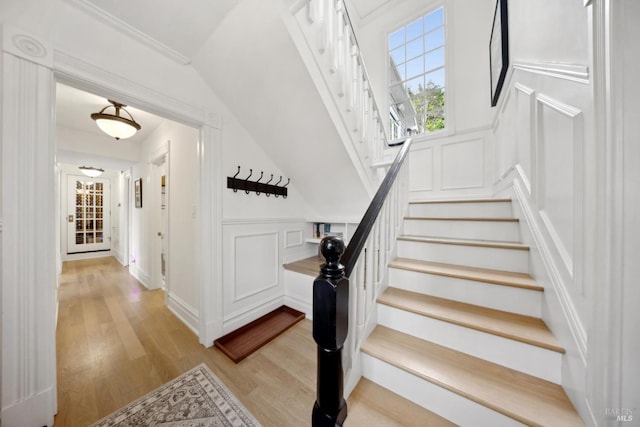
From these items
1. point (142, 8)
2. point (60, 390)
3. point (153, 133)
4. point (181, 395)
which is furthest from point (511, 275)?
point (153, 133)

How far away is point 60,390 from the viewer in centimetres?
137

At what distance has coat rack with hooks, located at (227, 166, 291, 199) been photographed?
2.06 meters

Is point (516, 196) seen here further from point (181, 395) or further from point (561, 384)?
point (181, 395)

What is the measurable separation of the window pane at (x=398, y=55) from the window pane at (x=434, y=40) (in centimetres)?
31

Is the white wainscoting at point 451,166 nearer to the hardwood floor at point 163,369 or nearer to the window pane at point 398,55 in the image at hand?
the window pane at point 398,55

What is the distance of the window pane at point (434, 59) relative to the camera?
2.69m

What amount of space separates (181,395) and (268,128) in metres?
2.21

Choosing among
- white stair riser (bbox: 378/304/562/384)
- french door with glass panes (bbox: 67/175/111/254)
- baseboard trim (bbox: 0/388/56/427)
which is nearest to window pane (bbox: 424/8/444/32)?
white stair riser (bbox: 378/304/562/384)

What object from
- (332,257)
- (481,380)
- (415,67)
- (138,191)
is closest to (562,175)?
(481,380)

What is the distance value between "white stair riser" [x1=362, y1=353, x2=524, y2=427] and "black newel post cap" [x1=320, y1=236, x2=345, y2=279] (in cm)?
65

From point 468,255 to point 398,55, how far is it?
10.2ft

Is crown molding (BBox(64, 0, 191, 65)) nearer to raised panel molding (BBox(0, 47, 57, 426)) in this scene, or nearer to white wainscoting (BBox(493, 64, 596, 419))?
raised panel molding (BBox(0, 47, 57, 426))

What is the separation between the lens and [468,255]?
135cm

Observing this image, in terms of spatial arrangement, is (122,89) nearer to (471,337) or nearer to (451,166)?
(471,337)
